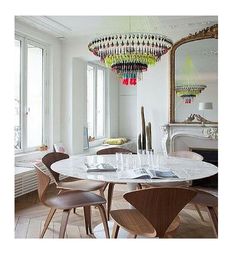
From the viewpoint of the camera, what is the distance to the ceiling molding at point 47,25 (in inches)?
160

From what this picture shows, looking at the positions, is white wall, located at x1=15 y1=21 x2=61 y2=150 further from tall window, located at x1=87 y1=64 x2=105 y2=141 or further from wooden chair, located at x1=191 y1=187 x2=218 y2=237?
wooden chair, located at x1=191 y1=187 x2=218 y2=237

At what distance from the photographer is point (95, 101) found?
629 centimetres

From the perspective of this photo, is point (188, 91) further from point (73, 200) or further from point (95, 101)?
point (73, 200)

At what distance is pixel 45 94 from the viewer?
4.99 m

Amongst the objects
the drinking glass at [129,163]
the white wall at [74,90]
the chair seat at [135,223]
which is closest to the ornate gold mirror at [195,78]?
the white wall at [74,90]

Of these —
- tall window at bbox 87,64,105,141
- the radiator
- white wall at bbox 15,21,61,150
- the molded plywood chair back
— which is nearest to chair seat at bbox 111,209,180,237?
the molded plywood chair back

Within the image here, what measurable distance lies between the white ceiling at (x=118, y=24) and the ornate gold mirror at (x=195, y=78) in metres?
0.18

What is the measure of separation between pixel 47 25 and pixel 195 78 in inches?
95.3

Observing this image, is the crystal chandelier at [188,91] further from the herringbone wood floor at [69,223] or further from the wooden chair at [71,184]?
the wooden chair at [71,184]

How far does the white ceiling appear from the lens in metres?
4.07

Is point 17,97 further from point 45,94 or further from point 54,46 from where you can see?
point 54,46

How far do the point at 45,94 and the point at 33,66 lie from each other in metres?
0.50
